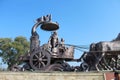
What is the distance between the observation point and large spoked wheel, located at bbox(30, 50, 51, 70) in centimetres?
1382

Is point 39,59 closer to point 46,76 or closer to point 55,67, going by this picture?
point 55,67

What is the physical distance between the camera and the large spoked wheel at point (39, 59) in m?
13.8

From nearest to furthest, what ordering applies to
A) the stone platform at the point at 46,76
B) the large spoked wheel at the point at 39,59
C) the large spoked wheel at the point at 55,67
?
the stone platform at the point at 46,76, the large spoked wheel at the point at 55,67, the large spoked wheel at the point at 39,59

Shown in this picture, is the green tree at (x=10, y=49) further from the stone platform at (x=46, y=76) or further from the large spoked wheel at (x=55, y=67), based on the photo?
the stone platform at (x=46, y=76)

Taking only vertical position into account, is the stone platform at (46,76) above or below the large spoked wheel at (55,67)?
below

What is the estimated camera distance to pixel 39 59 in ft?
45.5

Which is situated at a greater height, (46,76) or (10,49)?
(10,49)

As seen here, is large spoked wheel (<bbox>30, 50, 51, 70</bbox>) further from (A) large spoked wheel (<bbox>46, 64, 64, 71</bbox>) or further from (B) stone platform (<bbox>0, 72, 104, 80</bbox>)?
(B) stone platform (<bbox>0, 72, 104, 80</bbox>)

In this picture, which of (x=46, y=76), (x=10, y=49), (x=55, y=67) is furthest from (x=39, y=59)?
(x=10, y=49)

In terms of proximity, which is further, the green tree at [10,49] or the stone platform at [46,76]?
the green tree at [10,49]

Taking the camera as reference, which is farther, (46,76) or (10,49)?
(10,49)

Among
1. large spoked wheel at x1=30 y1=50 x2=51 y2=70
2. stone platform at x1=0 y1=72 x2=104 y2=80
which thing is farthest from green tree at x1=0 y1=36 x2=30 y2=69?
stone platform at x1=0 y1=72 x2=104 y2=80

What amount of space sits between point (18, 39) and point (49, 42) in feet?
56.7

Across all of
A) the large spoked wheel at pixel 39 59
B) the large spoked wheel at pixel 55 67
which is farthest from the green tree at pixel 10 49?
the large spoked wheel at pixel 55 67
